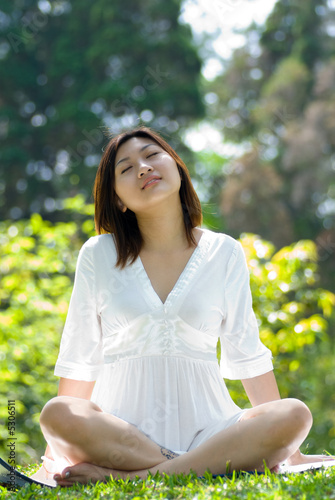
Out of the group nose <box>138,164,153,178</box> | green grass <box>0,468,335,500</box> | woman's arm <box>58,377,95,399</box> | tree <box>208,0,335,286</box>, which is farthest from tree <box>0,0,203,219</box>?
green grass <box>0,468,335,500</box>

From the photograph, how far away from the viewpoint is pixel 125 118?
1268 centimetres

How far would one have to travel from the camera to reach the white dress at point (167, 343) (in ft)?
6.68

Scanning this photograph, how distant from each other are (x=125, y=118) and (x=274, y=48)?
3.94 m

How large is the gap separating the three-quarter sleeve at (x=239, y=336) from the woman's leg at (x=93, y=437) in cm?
44

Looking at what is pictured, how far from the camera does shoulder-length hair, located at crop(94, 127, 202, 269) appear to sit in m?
2.38

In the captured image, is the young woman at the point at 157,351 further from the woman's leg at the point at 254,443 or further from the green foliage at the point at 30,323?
the green foliage at the point at 30,323

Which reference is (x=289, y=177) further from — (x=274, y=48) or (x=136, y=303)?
(x=136, y=303)

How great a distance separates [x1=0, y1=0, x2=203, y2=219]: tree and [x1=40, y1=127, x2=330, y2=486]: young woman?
984 centimetres

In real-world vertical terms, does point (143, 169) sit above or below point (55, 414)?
above

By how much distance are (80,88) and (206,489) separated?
12.1 metres

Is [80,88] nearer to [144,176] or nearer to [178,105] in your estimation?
[178,105]

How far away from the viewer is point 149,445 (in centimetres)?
189

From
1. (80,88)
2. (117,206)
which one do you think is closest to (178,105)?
(80,88)

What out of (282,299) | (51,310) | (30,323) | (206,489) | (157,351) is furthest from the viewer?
(30,323)
